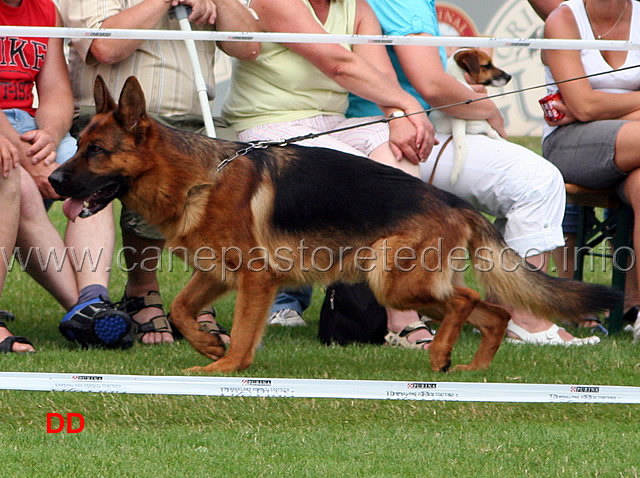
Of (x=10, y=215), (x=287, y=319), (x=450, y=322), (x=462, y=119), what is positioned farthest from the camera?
(x=287, y=319)

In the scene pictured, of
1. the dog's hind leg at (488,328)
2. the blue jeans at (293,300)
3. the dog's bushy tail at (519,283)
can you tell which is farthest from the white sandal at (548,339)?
the blue jeans at (293,300)

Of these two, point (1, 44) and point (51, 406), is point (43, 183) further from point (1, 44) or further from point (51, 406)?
point (51, 406)

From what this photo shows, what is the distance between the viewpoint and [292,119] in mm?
4508

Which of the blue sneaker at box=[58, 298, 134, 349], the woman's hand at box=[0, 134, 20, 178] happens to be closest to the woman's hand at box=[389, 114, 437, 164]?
the blue sneaker at box=[58, 298, 134, 349]

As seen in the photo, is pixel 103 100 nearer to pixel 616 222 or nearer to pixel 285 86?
pixel 285 86

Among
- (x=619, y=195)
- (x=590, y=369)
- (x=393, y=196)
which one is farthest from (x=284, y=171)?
(x=619, y=195)

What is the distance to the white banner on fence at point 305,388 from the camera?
2.99 metres

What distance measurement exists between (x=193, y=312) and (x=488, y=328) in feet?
4.20

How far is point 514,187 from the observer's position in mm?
4484

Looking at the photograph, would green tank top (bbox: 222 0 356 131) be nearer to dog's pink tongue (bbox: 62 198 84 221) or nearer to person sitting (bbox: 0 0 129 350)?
person sitting (bbox: 0 0 129 350)

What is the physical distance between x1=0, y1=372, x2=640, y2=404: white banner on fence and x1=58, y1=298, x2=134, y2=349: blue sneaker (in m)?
0.95

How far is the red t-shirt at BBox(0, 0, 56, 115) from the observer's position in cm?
432

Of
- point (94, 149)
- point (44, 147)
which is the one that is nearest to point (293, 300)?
point (44, 147)

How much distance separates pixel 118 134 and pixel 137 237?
1306 millimetres
